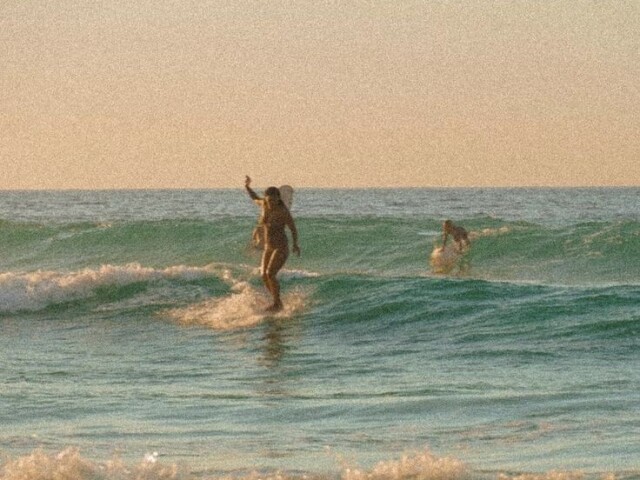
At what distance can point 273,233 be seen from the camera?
57.0 feet

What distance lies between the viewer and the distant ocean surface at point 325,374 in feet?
27.1

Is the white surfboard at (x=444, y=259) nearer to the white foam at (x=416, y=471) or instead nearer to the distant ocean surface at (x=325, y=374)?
the distant ocean surface at (x=325, y=374)

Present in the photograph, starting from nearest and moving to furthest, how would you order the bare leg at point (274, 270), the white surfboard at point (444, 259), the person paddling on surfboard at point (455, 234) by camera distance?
1. the bare leg at point (274, 270)
2. the person paddling on surfboard at point (455, 234)
3. the white surfboard at point (444, 259)

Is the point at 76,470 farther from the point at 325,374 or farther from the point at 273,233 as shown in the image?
the point at 273,233

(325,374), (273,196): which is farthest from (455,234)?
(325,374)

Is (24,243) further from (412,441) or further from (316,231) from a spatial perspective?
(412,441)

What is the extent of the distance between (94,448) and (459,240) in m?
17.5

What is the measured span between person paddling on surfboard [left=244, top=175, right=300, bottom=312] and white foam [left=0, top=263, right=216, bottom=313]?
11.8ft

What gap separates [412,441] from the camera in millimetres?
8875

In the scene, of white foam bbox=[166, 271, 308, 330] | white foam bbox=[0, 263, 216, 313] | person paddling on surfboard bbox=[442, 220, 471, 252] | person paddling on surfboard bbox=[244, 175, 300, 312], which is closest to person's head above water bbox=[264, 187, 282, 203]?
person paddling on surfboard bbox=[244, 175, 300, 312]

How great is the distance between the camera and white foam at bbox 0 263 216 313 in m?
19.9

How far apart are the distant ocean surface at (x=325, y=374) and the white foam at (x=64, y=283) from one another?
4 cm

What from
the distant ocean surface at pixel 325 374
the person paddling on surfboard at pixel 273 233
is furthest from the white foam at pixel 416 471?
the person paddling on surfboard at pixel 273 233

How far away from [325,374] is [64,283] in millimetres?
8978
